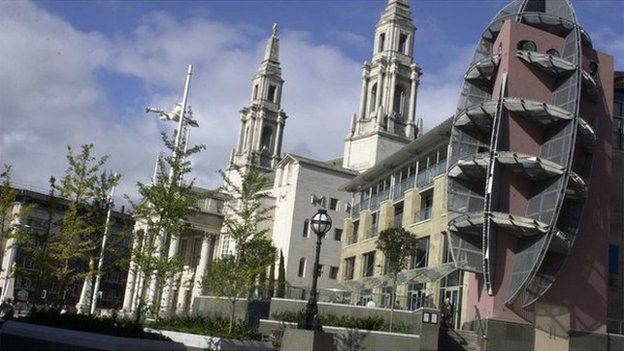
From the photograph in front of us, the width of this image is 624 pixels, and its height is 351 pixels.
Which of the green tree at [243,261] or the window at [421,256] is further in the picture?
the window at [421,256]

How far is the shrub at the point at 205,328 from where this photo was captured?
1126 inches

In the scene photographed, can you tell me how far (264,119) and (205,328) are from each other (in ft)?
258

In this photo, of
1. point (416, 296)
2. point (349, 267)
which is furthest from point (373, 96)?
point (416, 296)

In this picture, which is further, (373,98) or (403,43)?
(403,43)

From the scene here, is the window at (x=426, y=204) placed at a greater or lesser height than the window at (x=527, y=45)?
lesser

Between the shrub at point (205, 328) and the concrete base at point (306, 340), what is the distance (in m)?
7.68

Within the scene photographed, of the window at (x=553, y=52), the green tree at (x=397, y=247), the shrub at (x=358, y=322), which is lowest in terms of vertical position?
the shrub at (x=358, y=322)

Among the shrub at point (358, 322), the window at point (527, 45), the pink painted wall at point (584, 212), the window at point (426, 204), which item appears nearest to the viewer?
the shrub at point (358, 322)

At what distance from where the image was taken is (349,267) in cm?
6334

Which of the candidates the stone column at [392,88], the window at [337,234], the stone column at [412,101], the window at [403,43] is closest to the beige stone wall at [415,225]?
the window at [337,234]

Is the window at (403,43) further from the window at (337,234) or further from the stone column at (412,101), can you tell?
the window at (337,234)

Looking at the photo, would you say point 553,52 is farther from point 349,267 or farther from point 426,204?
point 349,267

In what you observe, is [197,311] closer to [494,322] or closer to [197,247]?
[494,322]

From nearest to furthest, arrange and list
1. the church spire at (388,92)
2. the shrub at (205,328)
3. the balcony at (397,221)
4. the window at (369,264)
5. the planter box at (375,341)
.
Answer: the shrub at (205,328) → the planter box at (375,341) → the balcony at (397,221) → the window at (369,264) → the church spire at (388,92)
